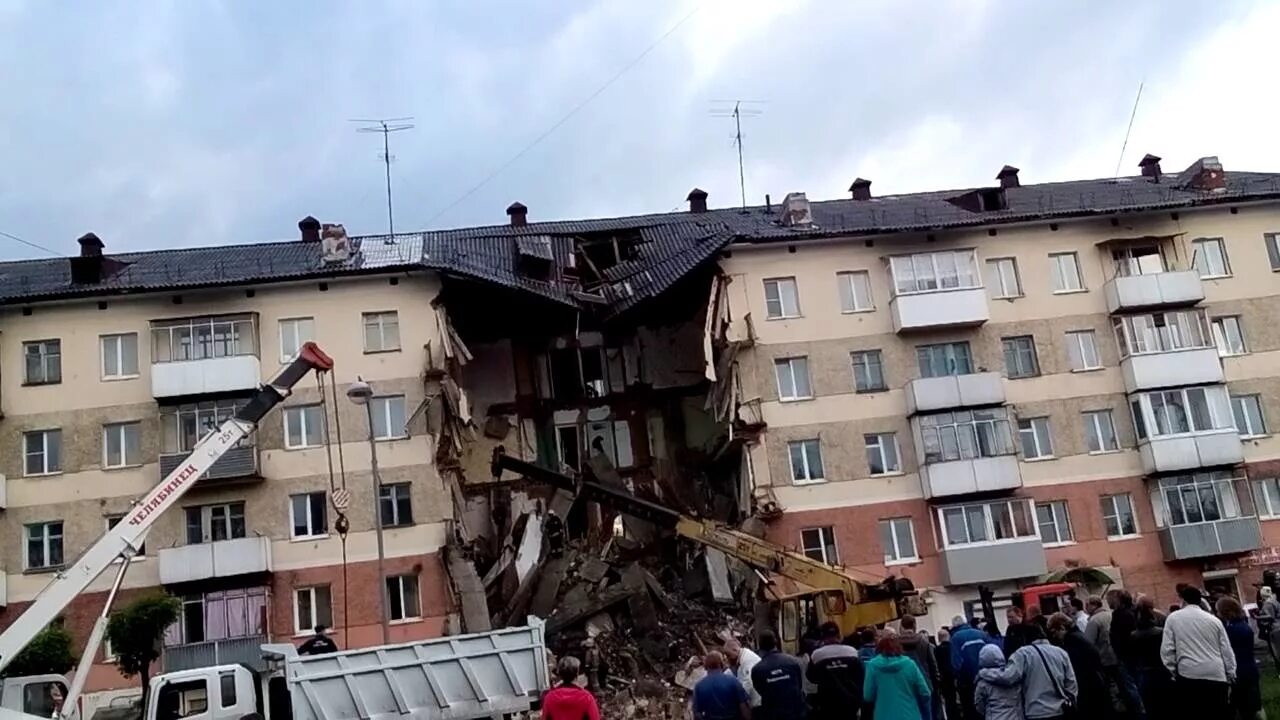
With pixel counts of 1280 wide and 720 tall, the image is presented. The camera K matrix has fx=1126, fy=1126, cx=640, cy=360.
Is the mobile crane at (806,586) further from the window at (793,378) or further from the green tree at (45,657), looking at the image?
the green tree at (45,657)

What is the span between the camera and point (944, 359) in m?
38.1

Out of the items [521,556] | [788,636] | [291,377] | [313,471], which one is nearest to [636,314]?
[521,556]

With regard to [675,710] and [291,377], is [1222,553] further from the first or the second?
[291,377]

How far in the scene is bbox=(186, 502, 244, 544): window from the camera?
112 feet

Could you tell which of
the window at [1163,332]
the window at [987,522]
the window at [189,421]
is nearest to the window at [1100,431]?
the window at [1163,332]

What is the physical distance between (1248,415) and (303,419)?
3127 cm

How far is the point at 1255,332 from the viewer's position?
38875mm

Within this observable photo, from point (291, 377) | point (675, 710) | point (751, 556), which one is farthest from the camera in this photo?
point (751, 556)

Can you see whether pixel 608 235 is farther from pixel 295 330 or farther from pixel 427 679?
pixel 427 679

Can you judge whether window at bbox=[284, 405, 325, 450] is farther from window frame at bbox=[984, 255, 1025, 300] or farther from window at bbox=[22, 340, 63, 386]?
window frame at bbox=[984, 255, 1025, 300]

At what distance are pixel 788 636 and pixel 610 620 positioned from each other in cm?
856

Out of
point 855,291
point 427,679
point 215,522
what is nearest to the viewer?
point 427,679

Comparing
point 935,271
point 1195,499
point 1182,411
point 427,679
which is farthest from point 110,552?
point 1182,411

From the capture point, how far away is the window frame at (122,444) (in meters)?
34.3
